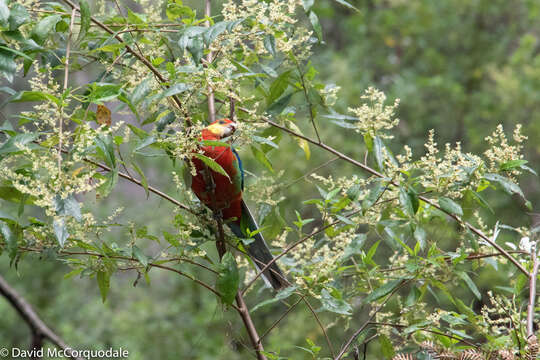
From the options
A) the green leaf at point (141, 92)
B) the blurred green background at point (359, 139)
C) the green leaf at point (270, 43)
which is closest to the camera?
the green leaf at point (141, 92)

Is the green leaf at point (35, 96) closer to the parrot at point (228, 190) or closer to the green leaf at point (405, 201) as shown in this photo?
the parrot at point (228, 190)

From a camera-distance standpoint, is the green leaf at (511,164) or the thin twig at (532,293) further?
the green leaf at (511,164)

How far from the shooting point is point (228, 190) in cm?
183

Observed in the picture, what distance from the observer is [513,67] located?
21.7ft

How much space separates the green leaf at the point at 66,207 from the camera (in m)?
1.04

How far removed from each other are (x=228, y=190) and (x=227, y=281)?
0.51 meters

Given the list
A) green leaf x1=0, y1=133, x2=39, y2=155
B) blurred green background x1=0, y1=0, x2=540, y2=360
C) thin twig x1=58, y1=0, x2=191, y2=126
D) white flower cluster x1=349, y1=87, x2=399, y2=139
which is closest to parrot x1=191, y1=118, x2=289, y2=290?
thin twig x1=58, y1=0, x2=191, y2=126

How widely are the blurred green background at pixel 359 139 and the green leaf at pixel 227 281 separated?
3.59 meters

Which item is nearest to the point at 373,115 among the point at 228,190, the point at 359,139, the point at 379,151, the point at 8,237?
the point at 379,151

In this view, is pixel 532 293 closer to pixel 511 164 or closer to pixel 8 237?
pixel 511 164

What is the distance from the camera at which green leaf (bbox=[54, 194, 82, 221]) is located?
1039 millimetres

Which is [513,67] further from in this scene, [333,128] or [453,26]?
[333,128]

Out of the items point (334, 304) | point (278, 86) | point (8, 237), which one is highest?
point (278, 86)

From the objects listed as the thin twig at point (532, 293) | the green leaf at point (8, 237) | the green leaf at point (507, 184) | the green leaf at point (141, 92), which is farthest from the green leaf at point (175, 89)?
the thin twig at point (532, 293)
